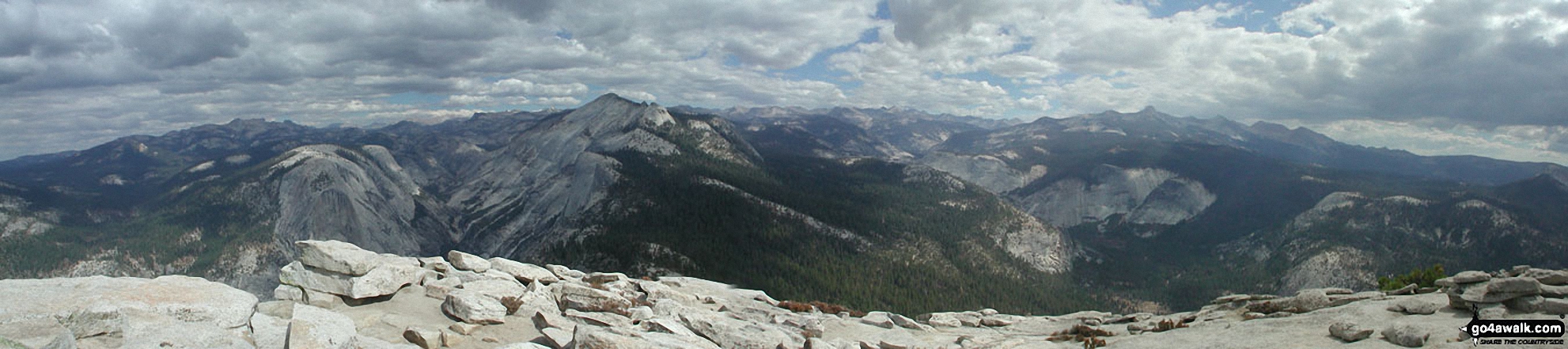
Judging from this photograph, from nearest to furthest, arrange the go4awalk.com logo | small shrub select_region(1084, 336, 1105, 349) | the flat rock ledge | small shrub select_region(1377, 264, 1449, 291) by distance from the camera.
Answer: the flat rock ledge
the go4awalk.com logo
small shrub select_region(1084, 336, 1105, 349)
small shrub select_region(1377, 264, 1449, 291)

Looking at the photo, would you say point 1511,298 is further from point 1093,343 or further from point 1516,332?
point 1093,343

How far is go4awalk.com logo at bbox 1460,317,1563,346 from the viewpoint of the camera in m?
21.5

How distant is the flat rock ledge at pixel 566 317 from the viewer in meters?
19.4

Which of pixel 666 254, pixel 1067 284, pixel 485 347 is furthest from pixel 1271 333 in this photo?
pixel 1067 284

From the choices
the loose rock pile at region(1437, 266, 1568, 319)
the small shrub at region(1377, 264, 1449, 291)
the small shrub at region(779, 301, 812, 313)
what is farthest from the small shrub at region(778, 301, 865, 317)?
the small shrub at region(1377, 264, 1449, 291)

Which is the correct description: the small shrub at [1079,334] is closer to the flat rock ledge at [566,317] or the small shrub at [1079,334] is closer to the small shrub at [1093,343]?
the flat rock ledge at [566,317]

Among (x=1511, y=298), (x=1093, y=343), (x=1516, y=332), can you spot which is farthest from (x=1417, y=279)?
(x=1093, y=343)

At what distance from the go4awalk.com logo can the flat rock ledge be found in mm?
578

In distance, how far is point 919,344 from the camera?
32.6m

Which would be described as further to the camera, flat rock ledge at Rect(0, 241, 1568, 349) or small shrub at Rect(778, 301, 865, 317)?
small shrub at Rect(778, 301, 865, 317)

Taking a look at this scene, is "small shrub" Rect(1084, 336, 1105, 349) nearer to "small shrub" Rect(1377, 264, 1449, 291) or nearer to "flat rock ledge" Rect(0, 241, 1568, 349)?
"flat rock ledge" Rect(0, 241, 1568, 349)

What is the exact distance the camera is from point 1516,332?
73.6 feet

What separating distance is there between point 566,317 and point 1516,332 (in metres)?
38.8

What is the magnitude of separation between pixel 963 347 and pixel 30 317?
35473 millimetres
